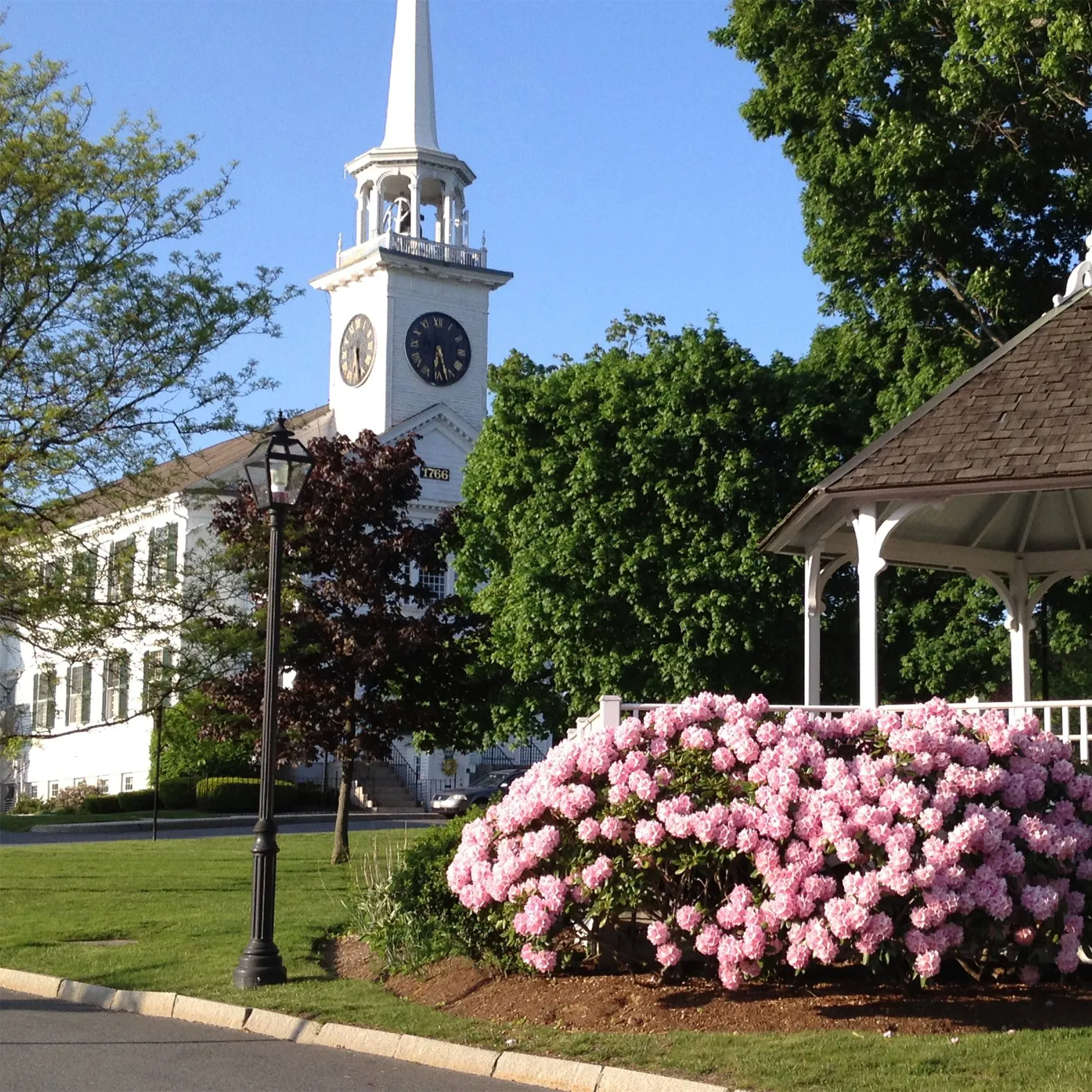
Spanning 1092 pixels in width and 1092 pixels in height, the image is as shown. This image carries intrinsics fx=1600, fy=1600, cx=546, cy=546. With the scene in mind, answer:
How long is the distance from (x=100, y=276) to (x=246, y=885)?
774cm

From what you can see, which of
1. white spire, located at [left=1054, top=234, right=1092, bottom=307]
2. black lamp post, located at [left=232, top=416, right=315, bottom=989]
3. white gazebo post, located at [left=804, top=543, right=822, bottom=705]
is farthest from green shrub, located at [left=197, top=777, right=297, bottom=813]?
white spire, located at [left=1054, top=234, right=1092, bottom=307]

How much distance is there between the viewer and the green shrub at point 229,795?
44281 millimetres

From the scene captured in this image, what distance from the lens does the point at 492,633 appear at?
103ft

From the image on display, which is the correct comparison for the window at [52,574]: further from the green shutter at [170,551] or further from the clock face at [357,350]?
the clock face at [357,350]

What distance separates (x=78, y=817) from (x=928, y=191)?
28228 mm

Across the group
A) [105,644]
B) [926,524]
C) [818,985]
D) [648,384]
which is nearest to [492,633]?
[648,384]

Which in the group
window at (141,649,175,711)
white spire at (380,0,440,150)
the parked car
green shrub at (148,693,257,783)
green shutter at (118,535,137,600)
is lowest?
the parked car

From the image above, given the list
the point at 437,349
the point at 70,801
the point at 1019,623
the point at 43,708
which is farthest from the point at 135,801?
the point at 1019,623

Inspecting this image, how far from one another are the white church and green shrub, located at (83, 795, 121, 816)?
19.4 feet

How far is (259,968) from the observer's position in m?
12.6

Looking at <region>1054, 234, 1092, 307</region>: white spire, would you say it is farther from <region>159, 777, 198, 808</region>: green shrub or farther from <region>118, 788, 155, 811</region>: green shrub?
<region>118, 788, 155, 811</region>: green shrub

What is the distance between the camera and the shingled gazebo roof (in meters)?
13.4

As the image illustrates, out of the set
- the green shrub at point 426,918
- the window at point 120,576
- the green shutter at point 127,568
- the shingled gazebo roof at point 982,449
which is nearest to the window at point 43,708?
the green shutter at point 127,568

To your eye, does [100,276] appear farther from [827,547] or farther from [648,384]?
[648,384]
